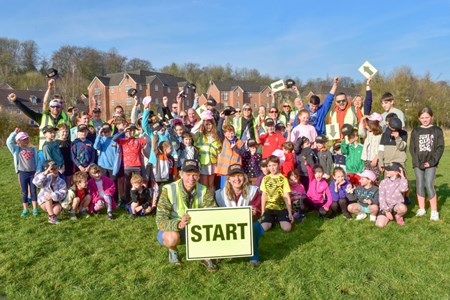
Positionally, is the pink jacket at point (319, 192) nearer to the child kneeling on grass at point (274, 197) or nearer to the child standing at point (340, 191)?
the child standing at point (340, 191)

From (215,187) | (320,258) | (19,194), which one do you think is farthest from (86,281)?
(19,194)

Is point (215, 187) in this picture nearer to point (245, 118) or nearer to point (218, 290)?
point (245, 118)

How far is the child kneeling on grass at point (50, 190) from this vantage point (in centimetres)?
718

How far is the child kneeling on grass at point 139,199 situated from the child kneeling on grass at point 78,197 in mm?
996

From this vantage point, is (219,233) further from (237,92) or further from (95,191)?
(237,92)

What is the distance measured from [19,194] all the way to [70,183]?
2.94 meters

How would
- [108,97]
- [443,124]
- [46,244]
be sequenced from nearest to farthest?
[46,244]
[443,124]
[108,97]

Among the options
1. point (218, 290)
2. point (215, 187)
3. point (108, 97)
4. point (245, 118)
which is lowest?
point (218, 290)

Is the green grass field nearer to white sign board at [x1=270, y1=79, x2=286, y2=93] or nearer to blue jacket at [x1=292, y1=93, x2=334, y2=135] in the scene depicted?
blue jacket at [x1=292, y1=93, x2=334, y2=135]

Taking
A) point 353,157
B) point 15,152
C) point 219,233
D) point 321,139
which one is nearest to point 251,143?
point 321,139

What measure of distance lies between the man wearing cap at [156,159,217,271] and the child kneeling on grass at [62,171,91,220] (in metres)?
3.29

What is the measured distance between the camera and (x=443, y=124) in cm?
3903

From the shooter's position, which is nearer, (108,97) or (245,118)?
(245,118)

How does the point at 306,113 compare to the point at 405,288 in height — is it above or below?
above
